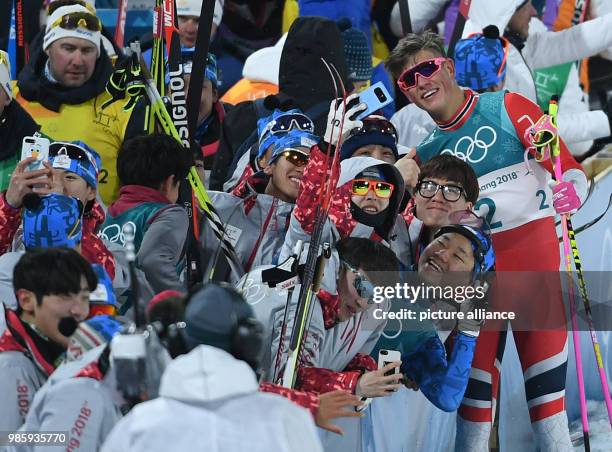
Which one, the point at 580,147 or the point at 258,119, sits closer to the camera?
the point at 258,119

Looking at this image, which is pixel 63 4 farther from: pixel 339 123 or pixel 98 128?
pixel 339 123

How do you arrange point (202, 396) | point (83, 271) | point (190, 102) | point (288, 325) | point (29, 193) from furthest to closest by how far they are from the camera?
point (190, 102) < point (29, 193) < point (288, 325) < point (83, 271) < point (202, 396)

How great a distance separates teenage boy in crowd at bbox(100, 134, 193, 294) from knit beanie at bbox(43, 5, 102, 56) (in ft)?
2.22

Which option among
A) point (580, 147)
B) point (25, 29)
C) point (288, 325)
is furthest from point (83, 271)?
point (580, 147)

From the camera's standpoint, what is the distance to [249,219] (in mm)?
6090

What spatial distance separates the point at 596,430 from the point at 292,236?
1.74 metres

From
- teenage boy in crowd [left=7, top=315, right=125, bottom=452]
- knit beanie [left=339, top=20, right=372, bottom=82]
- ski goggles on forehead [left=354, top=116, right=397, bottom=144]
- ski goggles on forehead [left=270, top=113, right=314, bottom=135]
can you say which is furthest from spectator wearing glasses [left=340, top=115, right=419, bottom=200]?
teenage boy in crowd [left=7, top=315, right=125, bottom=452]

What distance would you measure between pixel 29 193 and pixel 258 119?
173 cm

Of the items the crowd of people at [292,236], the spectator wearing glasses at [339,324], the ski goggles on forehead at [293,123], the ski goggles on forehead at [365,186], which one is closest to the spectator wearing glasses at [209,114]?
the crowd of people at [292,236]

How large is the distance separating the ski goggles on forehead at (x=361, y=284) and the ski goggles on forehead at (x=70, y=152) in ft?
3.71

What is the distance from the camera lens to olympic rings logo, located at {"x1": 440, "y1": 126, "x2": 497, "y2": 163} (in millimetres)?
6535

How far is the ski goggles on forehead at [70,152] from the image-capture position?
5.93 m

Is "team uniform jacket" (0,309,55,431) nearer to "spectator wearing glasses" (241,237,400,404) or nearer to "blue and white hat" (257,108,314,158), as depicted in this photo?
"spectator wearing glasses" (241,237,400,404)

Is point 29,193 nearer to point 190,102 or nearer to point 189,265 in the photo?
point 189,265
